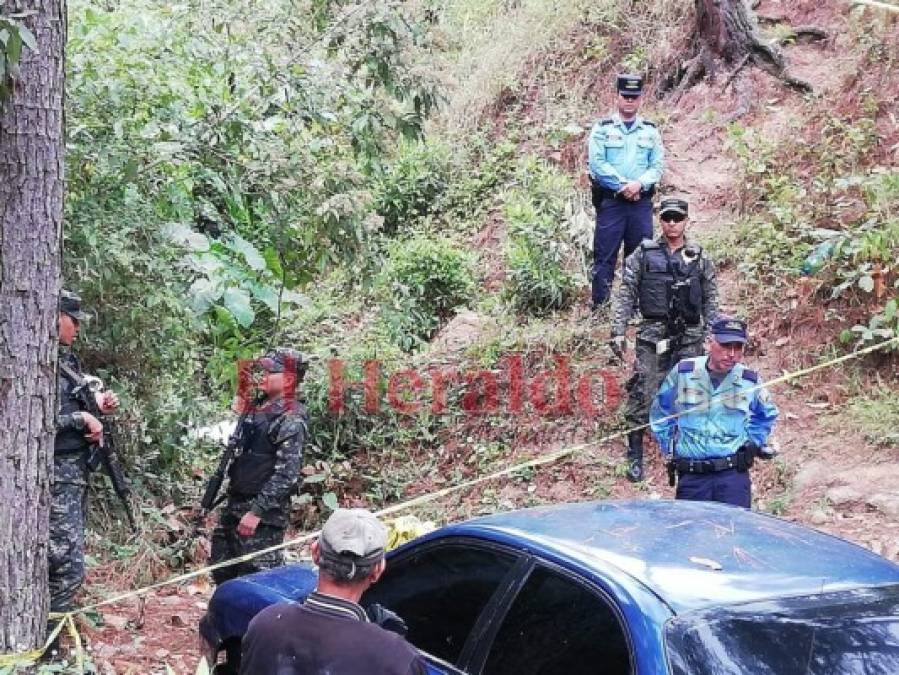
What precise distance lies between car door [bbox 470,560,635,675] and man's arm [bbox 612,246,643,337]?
151 inches

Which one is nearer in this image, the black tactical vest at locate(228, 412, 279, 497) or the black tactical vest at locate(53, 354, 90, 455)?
the black tactical vest at locate(53, 354, 90, 455)

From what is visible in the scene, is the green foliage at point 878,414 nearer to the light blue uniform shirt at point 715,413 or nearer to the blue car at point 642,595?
the light blue uniform shirt at point 715,413

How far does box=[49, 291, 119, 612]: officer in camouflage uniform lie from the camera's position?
4.99 metres

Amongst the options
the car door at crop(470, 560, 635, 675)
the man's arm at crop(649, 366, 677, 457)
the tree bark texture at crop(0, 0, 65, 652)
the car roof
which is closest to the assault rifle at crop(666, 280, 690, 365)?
the man's arm at crop(649, 366, 677, 457)

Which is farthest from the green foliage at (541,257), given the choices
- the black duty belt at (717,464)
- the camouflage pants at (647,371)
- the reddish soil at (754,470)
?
the black duty belt at (717,464)

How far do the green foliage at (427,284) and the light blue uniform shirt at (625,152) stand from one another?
99.3 inches

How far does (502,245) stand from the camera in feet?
36.6

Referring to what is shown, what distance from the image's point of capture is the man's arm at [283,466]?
5.50 m

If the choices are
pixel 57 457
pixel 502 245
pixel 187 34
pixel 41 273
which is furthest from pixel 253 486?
pixel 502 245

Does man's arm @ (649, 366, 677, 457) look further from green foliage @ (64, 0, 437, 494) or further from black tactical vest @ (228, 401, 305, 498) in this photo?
green foliage @ (64, 0, 437, 494)

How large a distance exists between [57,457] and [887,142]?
6.94 metres

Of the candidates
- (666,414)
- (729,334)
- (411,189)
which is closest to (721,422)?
(666,414)

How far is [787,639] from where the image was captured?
9.04 ft

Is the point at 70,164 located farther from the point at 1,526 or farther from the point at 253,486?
the point at 1,526
